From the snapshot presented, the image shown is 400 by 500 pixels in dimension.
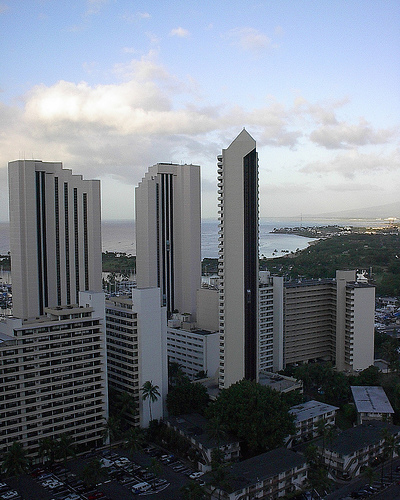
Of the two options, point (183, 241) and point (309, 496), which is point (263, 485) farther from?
point (183, 241)

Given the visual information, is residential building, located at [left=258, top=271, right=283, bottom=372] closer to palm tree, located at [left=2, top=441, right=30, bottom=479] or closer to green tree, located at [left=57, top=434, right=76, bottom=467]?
green tree, located at [left=57, top=434, right=76, bottom=467]

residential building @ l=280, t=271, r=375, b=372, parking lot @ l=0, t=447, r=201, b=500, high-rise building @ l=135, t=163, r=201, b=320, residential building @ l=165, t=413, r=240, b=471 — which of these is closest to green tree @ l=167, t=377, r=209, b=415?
residential building @ l=165, t=413, r=240, b=471

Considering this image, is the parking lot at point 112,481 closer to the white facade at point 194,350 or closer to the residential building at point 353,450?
the residential building at point 353,450

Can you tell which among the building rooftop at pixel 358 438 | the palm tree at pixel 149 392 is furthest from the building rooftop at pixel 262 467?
the palm tree at pixel 149 392

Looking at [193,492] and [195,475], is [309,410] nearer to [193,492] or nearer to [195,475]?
[195,475]

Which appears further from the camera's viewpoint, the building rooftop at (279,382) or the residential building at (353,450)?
the building rooftop at (279,382)

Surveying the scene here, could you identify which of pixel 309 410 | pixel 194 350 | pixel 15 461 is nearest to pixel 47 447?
pixel 15 461
